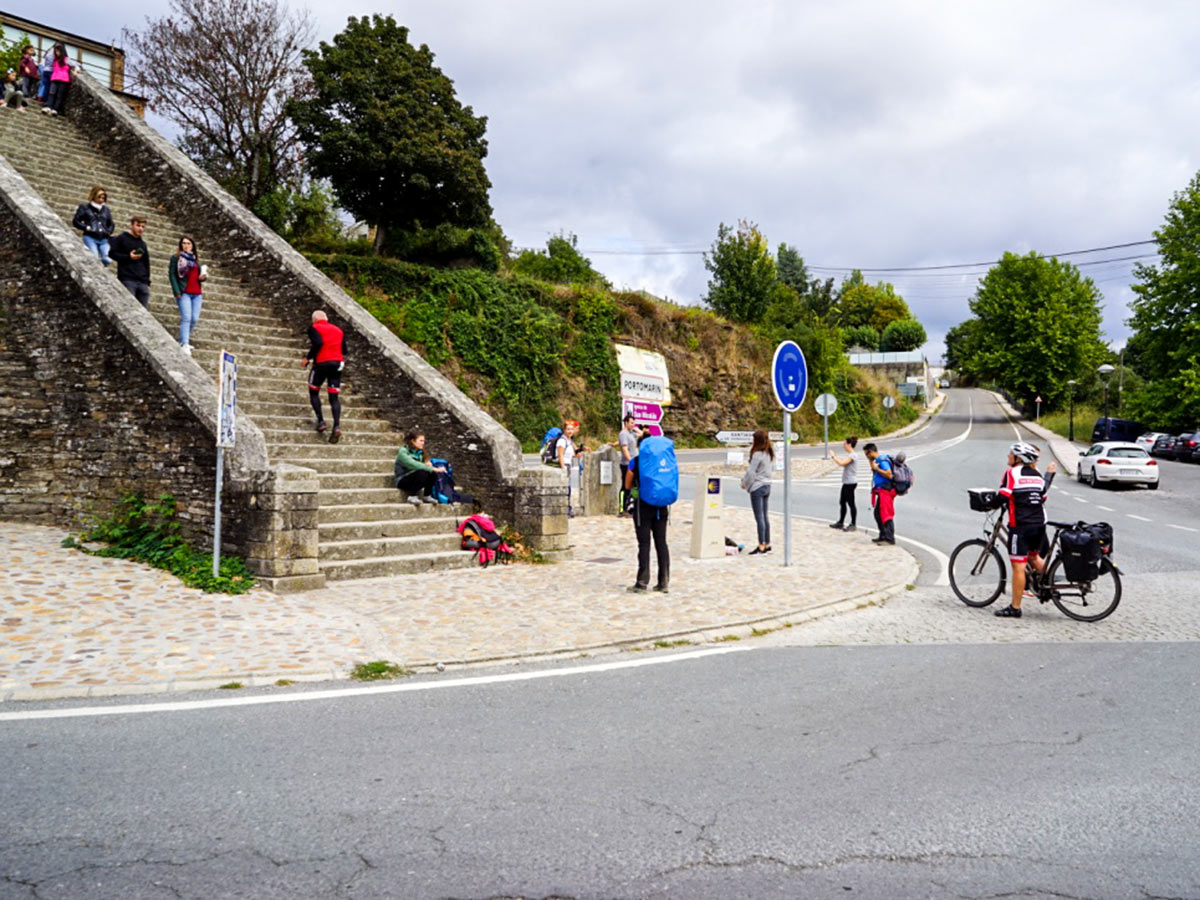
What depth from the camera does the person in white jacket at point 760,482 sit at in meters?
12.8

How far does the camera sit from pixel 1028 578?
28.0 ft

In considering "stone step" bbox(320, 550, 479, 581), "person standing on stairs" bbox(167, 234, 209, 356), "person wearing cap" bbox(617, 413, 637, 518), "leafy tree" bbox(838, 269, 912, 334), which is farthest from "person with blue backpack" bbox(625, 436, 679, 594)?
"leafy tree" bbox(838, 269, 912, 334)

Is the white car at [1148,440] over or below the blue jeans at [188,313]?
below

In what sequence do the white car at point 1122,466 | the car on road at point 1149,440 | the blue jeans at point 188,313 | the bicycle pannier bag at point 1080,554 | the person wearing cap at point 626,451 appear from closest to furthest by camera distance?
the bicycle pannier bag at point 1080,554
the blue jeans at point 188,313
the person wearing cap at point 626,451
the white car at point 1122,466
the car on road at point 1149,440

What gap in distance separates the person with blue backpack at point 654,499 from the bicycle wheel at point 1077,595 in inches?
147

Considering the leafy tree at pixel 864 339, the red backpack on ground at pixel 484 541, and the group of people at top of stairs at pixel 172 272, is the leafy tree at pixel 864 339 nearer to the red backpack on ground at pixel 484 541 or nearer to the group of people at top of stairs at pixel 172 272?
the group of people at top of stairs at pixel 172 272

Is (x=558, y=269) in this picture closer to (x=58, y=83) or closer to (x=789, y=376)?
(x=58, y=83)

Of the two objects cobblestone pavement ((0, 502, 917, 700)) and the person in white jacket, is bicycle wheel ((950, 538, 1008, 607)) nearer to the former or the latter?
cobblestone pavement ((0, 502, 917, 700))

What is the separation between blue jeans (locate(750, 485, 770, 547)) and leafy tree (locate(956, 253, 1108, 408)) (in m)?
66.9

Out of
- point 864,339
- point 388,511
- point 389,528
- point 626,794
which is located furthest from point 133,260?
point 864,339

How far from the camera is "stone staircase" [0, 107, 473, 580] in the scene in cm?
1018

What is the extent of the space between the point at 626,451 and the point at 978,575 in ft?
25.0

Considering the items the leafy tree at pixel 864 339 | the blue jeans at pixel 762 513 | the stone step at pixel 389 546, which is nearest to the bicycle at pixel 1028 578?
the blue jeans at pixel 762 513

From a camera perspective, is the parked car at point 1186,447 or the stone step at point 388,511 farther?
the parked car at point 1186,447
